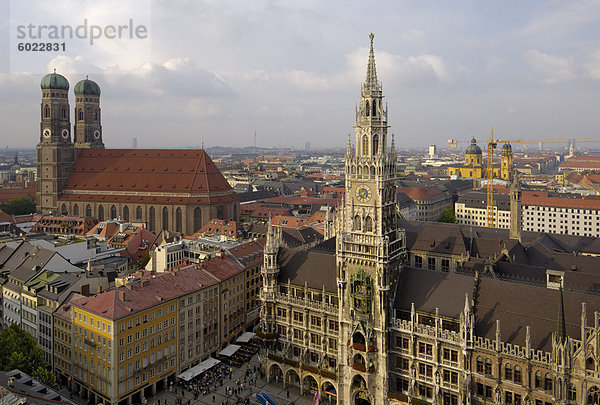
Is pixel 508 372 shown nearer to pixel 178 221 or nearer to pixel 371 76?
pixel 371 76

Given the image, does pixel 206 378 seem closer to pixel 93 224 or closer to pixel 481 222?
pixel 93 224

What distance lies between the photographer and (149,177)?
171750 mm

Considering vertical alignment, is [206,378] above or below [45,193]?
below

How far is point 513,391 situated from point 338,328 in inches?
941

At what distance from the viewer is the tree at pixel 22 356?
204 ft

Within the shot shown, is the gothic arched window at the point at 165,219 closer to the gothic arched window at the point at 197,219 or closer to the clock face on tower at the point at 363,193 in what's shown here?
the gothic arched window at the point at 197,219

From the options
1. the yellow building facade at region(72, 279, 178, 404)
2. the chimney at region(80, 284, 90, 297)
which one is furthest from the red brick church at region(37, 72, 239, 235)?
the yellow building facade at region(72, 279, 178, 404)

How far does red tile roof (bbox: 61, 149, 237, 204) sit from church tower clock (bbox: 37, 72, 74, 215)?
4300mm

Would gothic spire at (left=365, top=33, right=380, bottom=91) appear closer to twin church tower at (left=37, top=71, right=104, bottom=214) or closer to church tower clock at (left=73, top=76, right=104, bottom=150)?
twin church tower at (left=37, top=71, right=104, bottom=214)

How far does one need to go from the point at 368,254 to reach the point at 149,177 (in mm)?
124478

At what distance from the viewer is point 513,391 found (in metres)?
55.0

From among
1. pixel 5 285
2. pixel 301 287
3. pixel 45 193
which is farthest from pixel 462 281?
pixel 45 193

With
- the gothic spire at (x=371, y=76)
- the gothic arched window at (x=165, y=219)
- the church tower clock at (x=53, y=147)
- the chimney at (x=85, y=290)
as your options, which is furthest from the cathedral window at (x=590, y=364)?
the church tower clock at (x=53, y=147)

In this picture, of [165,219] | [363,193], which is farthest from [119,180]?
[363,193]
